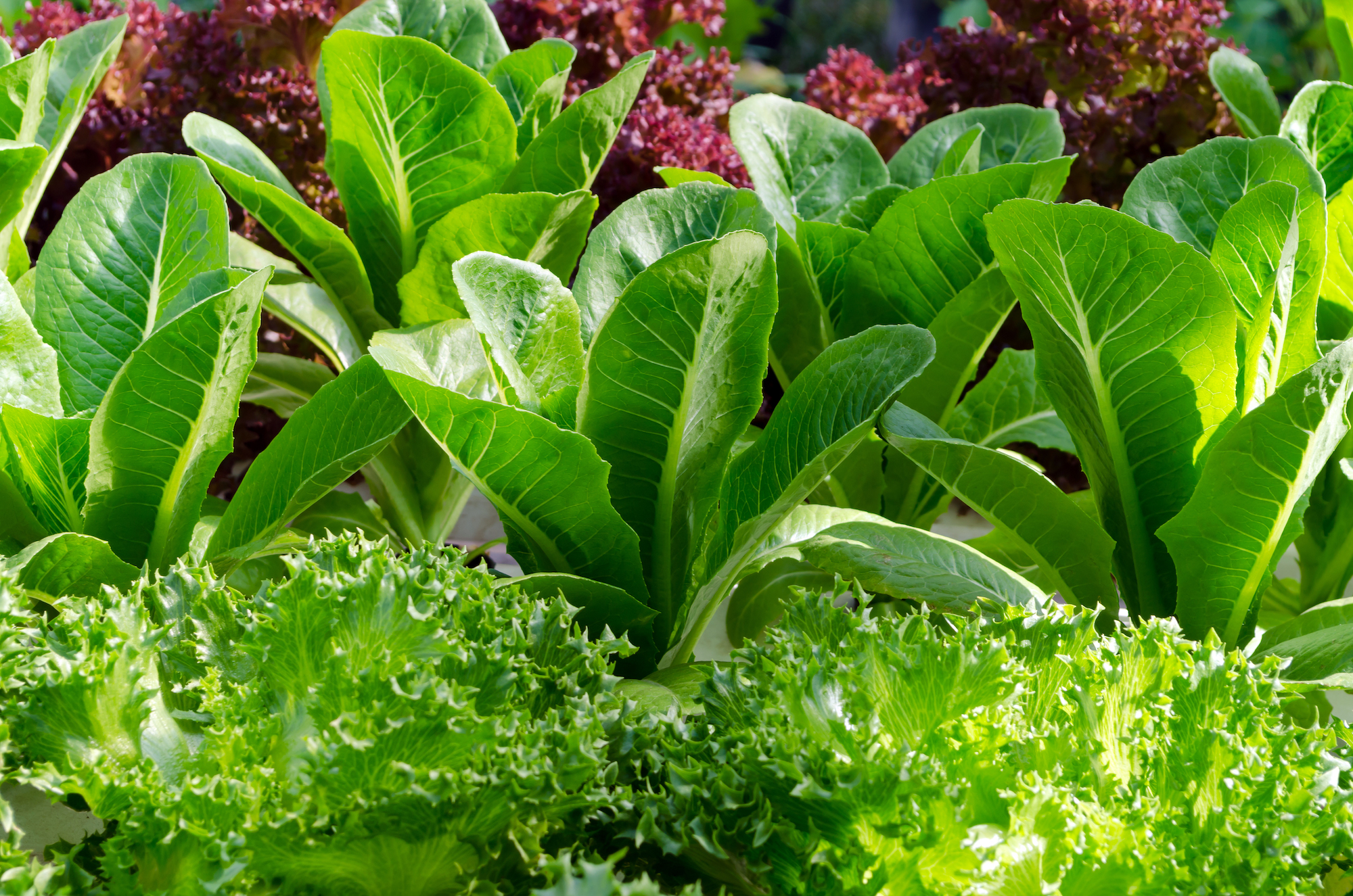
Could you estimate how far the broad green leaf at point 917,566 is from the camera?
882 millimetres

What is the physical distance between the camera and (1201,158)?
1.07 metres

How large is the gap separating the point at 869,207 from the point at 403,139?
0.53m

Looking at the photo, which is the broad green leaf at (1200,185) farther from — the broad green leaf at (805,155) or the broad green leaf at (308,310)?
the broad green leaf at (308,310)

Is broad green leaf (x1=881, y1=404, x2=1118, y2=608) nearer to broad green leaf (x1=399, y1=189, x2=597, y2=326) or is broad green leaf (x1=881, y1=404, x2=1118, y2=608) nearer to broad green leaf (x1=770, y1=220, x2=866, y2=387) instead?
broad green leaf (x1=770, y1=220, x2=866, y2=387)

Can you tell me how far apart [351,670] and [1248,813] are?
517mm

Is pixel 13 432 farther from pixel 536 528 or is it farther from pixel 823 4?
pixel 823 4

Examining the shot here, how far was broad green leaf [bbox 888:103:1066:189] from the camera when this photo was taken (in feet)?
4.39

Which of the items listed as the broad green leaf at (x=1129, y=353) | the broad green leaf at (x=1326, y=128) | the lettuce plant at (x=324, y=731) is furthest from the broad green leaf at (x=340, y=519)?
the broad green leaf at (x=1326, y=128)

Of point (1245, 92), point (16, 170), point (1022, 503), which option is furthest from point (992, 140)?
point (16, 170)

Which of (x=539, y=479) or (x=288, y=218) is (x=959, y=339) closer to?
(x=539, y=479)

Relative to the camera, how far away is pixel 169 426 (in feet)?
2.88

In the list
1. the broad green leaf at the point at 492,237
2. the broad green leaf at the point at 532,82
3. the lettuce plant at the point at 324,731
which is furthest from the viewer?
the broad green leaf at the point at 532,82

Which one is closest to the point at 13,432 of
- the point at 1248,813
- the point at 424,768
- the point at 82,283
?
the point at 82,283

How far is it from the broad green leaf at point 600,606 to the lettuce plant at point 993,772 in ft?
0.53
